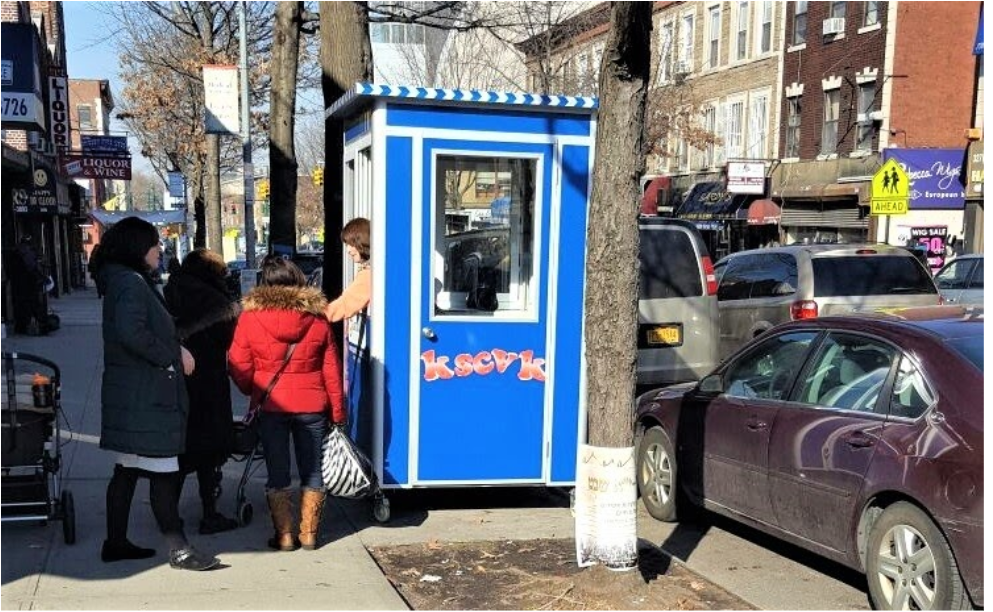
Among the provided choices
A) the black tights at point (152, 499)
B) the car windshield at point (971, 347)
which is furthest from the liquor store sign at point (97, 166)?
the car windshield at point (971, 347)

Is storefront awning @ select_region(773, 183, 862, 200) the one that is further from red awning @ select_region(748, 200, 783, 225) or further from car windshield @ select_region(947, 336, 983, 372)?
car windshield @ select_region(947, 336, 983, 372)

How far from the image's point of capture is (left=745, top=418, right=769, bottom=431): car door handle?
18.0 ft

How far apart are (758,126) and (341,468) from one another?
95.6 feet

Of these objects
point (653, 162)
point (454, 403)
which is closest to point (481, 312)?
point (454, 403)

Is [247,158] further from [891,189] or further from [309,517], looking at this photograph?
[309,517]

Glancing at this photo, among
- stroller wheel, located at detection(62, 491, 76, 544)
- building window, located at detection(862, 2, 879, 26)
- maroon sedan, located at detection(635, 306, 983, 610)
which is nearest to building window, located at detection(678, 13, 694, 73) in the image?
building window, located at detection(862, 2, 879, 26)

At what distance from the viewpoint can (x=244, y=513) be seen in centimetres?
604

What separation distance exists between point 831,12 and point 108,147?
22.0m

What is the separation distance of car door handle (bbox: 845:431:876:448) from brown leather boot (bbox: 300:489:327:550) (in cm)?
291

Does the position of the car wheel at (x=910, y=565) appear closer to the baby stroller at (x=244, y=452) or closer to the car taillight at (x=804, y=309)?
the baby stroller at (x=244, y=452)

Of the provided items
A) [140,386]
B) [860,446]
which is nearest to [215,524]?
[140,386]

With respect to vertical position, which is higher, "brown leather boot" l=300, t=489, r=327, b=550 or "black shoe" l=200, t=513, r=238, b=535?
"brown leather boot" l=300, t=489, r=327, b=550

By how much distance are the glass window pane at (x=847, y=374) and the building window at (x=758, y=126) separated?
27833mm

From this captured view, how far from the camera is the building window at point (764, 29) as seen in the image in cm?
3150
